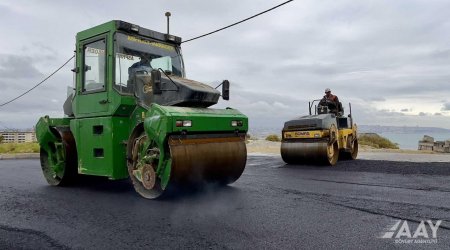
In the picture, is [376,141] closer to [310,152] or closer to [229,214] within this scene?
[310,152]

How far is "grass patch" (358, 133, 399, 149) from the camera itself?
27.1 m

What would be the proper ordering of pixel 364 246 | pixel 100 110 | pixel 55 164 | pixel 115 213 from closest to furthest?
1. pixel 364 246
2. pixel 115 213
3. pixel 100 110
4. pixel 55 164

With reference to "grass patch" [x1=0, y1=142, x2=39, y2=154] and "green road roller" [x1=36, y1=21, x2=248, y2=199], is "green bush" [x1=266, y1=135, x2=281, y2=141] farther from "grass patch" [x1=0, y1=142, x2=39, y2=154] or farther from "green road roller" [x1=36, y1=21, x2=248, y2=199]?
"green road roller" [x1=36, y1=21, x2=248, y2=199]

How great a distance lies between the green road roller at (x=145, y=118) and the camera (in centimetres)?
571

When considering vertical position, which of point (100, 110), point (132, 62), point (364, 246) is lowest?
point (364, 246)

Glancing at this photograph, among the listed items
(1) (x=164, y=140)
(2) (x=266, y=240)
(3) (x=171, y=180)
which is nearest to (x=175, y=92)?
(1) (x=164, y=140)

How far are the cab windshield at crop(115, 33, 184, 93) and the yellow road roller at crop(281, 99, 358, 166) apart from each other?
17.8 ft

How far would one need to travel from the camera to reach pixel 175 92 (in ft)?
20.1

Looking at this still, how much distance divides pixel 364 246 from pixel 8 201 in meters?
5.34

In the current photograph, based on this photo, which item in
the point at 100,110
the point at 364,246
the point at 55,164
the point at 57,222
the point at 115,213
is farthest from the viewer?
the point at 55,164

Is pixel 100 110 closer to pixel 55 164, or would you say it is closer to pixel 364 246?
pixel 55 164

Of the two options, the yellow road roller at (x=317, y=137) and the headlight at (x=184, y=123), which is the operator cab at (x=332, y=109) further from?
the headlight at (x=184, y=123)

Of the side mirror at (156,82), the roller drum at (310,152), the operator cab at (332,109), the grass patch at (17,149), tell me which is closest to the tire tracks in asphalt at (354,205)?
the side mirror at (156,82)

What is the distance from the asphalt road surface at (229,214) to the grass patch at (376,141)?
19721 millimetres
